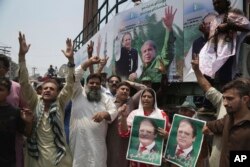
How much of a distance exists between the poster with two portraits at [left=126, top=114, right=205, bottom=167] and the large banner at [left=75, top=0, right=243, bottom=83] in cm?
140

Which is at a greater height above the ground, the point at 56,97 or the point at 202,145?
the point at 56,97

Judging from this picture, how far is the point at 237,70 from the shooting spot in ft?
13.5

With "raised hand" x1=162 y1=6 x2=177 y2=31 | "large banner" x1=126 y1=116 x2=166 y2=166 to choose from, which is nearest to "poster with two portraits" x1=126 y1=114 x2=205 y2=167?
"large banner" x1=126 y1=116 x2=166 y2=166

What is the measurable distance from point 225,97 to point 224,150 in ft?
1.29

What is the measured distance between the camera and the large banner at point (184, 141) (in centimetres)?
343

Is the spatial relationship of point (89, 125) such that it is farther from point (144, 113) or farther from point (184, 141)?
point (184, 141)

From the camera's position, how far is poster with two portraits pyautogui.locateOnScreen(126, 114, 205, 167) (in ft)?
11.3

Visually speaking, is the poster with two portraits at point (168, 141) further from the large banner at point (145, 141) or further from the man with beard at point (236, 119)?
the man with beard at point (236, 119)

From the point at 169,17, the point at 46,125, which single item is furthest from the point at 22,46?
the point at 169,17

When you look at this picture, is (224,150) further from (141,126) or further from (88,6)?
(88,6)

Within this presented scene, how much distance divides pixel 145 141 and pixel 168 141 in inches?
12.4

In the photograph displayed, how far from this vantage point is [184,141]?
11.6 feet

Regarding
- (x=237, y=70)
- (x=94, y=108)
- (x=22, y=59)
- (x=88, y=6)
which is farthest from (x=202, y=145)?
(x=88, y=6)

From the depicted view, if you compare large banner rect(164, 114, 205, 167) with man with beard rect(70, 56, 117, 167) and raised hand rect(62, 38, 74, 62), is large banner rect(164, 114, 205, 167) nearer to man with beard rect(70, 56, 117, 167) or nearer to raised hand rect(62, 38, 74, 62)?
man with beard rect(70, 56, 117, 167)
